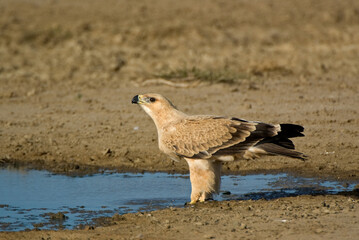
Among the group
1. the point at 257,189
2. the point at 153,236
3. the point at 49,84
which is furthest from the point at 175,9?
the point at 153,236

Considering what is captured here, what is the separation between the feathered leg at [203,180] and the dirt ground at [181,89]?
0.64ft

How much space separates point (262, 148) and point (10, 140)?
4603 millimetres

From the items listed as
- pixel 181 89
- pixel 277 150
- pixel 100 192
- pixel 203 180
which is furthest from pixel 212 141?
pixel 181 89

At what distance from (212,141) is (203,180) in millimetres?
410

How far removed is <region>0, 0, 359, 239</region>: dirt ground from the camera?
6.67 metres

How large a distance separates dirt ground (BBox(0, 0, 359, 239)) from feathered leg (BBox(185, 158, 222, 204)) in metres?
0.19

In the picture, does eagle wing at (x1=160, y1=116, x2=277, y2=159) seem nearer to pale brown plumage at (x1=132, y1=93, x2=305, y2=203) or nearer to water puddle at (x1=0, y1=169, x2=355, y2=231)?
pale brown plumage at (x1=132, y1=93, x2=305, y2=203)

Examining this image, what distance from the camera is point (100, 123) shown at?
1136 cm

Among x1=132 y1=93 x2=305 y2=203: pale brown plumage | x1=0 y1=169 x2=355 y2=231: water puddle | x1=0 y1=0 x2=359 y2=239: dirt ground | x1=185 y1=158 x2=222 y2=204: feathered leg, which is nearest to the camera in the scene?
x1=0 y1=0 x2=359 y2=239: dirt ground

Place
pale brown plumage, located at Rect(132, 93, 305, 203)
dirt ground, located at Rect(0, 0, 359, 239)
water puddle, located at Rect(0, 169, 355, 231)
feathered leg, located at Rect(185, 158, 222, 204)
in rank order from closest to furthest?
dirt ground, located at Rect(0, 0, 359, 239) < water puddle, located at Rect(0, 169, 355, 231) < pale brown plumage, located at Rect(132, 93, 305, 203) < feathered leg, located at Rect(185, 158, 222, 204)

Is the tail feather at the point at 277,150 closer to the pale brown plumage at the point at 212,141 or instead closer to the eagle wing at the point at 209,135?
the pale brown plumage at the point at 212,141

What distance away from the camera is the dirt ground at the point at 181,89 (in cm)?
667

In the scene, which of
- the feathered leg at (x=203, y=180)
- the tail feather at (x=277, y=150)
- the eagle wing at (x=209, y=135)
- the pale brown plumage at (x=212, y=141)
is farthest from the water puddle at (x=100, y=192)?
the tail feather at (x=277, y=150)

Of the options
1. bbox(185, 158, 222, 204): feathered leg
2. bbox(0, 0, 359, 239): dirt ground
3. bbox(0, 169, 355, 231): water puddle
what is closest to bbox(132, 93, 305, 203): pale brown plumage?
bbox(185, 158, 222, 204): feathered leg
